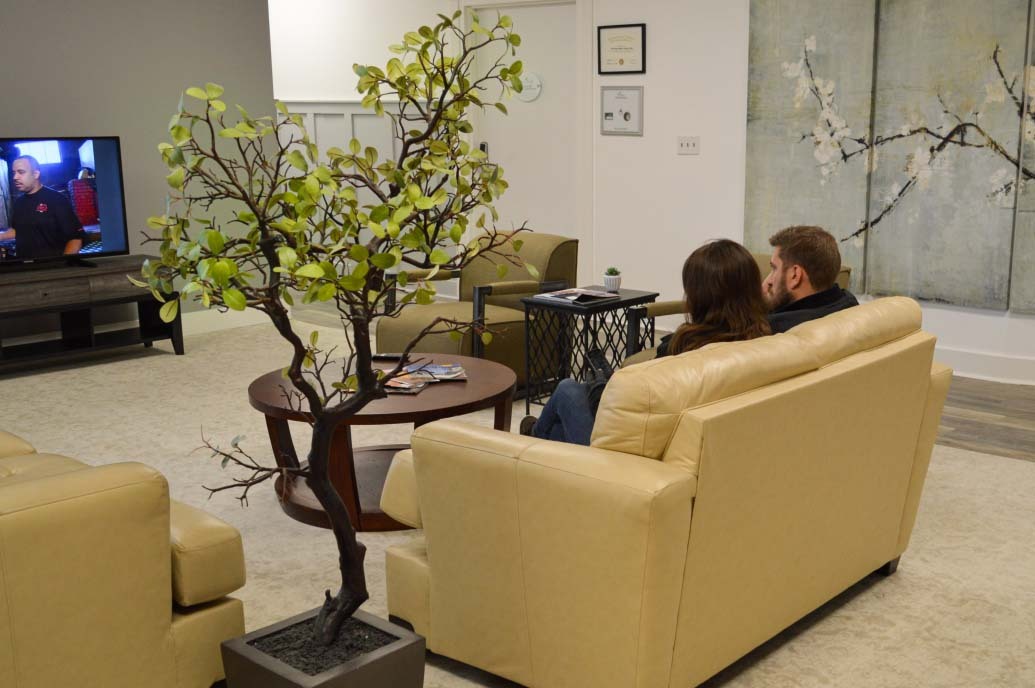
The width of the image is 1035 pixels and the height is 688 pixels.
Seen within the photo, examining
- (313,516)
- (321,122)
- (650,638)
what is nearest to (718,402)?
(650,638)

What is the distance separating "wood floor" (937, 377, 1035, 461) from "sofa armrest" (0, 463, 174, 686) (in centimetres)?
347

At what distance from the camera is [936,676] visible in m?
2.77

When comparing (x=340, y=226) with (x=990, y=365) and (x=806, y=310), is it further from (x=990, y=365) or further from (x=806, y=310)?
(x=990, y=365)

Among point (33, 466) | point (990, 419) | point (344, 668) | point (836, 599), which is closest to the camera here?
point (344, 668)

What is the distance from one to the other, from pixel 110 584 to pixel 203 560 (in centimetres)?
24

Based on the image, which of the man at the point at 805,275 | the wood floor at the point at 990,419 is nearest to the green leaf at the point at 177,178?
the man at the point at 805,275

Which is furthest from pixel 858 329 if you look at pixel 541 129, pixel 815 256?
pixel 541 129

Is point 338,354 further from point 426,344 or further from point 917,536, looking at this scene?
point 917,536

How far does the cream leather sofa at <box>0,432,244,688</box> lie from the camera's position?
2176 millimetres

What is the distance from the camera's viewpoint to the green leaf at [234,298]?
1860 mm

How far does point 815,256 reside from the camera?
3.44 metres

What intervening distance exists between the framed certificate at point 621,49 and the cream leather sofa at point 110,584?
5268 mm

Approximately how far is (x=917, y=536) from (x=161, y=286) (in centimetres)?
267

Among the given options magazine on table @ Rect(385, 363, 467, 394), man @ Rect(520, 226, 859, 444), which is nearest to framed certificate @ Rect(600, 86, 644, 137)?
magazine on table @ Rect(385, 363, 467, 394)
